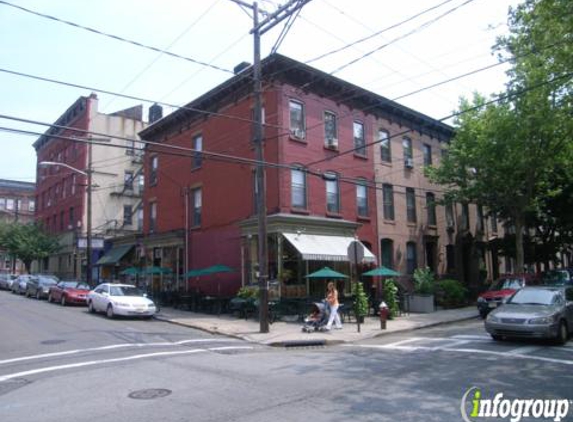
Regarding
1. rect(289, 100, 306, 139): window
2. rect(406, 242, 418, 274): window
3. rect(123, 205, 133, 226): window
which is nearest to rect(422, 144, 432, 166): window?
rect(406, 242, 418, 274): window

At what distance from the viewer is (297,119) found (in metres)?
23.0

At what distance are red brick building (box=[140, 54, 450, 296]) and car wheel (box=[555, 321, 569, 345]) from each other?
366 inches

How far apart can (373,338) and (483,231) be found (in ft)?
73.6

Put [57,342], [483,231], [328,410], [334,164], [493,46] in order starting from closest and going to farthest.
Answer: [328,410] → [57,342] → [493,46] → [334,164] → [483,231]

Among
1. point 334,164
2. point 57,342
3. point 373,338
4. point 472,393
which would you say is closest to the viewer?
point 472,393

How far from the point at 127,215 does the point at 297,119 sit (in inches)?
892

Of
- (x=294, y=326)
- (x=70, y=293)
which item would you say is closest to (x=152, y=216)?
(x=70, y=293)

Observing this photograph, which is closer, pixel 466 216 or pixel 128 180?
pixel 466 216

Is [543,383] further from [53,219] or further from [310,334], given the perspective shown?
[53,219]

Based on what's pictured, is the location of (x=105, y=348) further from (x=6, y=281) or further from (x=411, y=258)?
(x=6, y=281)

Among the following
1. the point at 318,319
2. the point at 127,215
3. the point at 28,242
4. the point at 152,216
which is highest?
the point at 127,215

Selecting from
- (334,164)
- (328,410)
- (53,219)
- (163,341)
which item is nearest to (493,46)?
(334,164)

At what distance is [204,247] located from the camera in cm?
2616

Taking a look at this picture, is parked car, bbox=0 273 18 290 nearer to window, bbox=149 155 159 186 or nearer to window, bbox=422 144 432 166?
window, bbox=149 155 159 186
